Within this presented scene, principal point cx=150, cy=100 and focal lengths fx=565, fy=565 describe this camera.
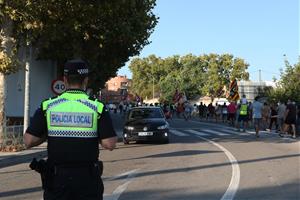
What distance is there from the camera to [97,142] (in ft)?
14.0

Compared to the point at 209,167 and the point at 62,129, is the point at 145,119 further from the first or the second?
Answer: the point at 62,129

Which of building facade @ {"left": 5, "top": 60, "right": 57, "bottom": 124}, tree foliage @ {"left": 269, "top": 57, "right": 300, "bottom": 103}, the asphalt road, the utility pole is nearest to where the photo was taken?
the asphalt road

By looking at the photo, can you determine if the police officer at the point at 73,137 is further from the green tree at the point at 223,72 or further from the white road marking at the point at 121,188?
the green tree at the point at 223,72

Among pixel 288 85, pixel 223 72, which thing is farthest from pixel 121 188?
pixel 223 72

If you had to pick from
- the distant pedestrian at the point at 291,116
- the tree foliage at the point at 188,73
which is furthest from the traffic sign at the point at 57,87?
the tree foliage at the point at 188,73

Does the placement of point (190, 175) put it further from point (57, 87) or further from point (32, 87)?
point (32, 87)

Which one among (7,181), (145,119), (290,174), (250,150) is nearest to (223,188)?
(290,174)

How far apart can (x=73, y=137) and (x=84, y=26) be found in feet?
66.7

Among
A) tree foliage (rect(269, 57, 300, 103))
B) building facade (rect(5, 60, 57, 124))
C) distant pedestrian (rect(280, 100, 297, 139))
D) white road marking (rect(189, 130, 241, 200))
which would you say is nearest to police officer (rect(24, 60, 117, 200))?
white road marking (rect(189, 130, 241, 200))

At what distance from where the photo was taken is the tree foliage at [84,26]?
58.6 feet

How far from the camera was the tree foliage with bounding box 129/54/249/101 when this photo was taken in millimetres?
115125

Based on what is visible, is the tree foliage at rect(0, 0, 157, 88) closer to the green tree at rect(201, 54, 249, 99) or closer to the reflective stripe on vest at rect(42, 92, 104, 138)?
the reflective stripe on vest at rect(42, 92, 104, 138)

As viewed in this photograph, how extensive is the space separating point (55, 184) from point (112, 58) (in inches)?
1176

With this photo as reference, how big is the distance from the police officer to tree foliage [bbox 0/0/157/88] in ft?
43.2
